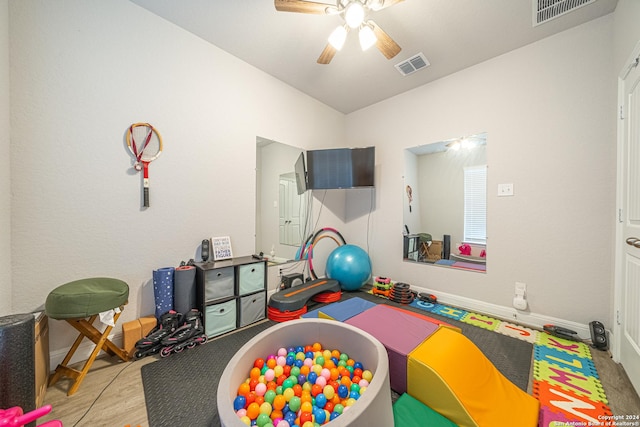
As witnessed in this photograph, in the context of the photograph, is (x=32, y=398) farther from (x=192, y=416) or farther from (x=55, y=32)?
(x=55, y=32)

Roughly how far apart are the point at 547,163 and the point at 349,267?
2.53m

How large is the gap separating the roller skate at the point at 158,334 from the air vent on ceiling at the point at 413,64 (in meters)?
3.64

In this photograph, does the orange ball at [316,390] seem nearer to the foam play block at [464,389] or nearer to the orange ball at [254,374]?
Answer: the orange ball at [254,374]

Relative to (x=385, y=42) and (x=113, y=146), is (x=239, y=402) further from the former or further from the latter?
(x=385, y=42)

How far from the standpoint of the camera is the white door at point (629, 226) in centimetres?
157

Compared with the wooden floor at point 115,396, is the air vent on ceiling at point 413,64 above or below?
above

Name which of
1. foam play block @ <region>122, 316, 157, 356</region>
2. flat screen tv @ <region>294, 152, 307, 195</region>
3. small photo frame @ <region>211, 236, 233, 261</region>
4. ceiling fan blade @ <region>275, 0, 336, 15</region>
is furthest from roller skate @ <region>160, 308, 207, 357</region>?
ceiling fan blade @ <region>275, 0, 336, 15</region>

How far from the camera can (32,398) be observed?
1075mm

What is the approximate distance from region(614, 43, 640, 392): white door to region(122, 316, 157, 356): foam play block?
3526 mm

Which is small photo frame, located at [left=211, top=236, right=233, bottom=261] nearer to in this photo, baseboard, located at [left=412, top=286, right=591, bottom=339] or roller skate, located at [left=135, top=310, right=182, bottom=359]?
roller skate, located at [left=135, top=310, right=182, bottom=359]

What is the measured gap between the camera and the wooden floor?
1.32m

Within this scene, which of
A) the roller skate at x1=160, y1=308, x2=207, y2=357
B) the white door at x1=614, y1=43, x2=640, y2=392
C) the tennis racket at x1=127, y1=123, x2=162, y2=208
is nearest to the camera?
the white door at x1=614, y1=43, x2=640, y2=392

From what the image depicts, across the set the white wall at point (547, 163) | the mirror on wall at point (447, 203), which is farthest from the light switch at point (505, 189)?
the mirror on wall at point (447, 203)

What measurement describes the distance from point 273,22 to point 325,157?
A: 1.71 metres
